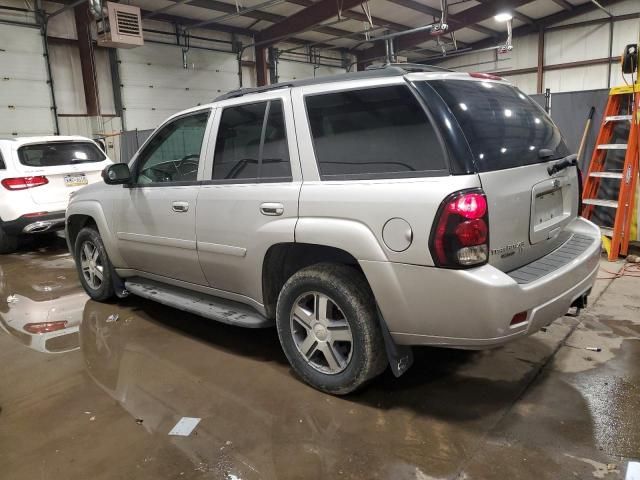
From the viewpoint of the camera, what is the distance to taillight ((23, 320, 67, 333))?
163 inches

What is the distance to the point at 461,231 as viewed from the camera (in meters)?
2.15

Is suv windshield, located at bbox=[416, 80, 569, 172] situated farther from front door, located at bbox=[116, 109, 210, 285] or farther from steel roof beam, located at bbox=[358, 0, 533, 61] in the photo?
steel roof beam, located at bbox=[358, 0, 533, 61]

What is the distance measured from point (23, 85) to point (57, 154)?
17.7 ft

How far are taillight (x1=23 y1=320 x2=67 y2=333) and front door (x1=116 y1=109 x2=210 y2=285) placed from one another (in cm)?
84

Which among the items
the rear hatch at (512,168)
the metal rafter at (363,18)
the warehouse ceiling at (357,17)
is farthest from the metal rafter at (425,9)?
the rear hatch at (512,168)

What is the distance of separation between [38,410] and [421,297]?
7.70 feet

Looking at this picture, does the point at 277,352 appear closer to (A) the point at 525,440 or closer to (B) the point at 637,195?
(A) the point at 525,440

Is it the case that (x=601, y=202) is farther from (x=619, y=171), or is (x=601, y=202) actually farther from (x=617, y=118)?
(x=617, y=118)

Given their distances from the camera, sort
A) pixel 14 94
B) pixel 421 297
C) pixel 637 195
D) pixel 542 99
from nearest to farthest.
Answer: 1. pixel 421 297
2. pixel 637 195
3. pixel 542 99
4. pixel 14 94

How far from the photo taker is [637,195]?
5535 mm

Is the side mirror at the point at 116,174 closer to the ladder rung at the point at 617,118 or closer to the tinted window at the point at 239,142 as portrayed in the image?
the tinted window at the point at 239,142

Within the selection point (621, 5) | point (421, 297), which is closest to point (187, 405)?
point (421, 297)

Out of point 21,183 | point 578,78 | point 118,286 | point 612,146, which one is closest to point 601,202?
point 612,146

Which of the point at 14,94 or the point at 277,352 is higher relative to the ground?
the point at 14,94
